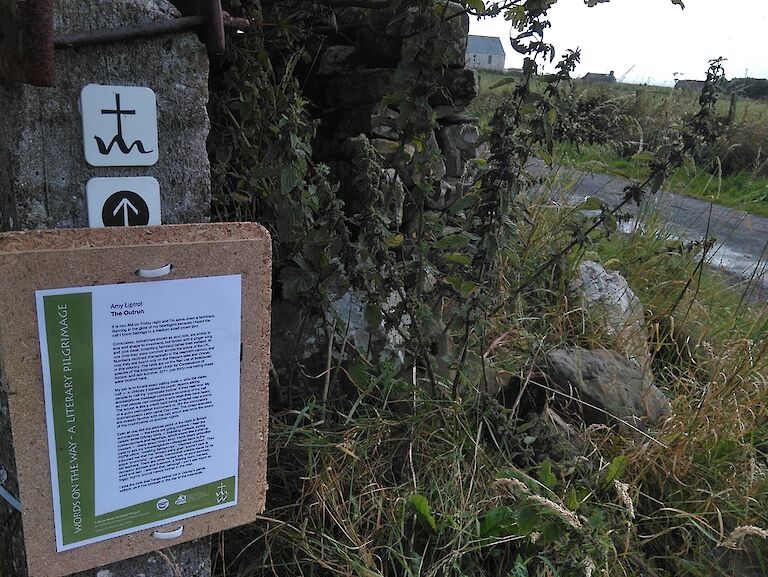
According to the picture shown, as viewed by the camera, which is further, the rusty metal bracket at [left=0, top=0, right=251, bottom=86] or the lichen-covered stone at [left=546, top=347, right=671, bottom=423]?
the lichen-covered stone at [left=546, top=347, right=671, bottom=423]

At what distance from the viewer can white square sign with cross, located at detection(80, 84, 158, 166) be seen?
1.09 meters

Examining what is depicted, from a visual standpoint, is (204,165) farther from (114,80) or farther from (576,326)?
(576,326)

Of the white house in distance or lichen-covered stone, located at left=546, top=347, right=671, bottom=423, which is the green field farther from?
lichen-covered stone, located at left=546, top=347, right=671, bottom=423

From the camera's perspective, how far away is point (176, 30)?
114 cm

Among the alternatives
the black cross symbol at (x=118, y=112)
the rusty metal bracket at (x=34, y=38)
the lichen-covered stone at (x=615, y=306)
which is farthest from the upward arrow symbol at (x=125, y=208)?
the lichen-covered stone at (x=615, y=306)

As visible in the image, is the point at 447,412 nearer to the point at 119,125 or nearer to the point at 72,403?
the point at 72,403

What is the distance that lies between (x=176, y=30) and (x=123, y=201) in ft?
1.03

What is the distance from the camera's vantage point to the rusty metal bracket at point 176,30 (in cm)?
105

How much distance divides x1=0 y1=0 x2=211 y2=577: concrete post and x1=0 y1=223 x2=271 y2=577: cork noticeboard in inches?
2.8

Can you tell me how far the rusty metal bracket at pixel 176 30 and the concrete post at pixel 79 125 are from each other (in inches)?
0.8

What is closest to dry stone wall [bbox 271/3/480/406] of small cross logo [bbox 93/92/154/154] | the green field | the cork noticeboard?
the cork noticeboard

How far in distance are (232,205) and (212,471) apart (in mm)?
1296

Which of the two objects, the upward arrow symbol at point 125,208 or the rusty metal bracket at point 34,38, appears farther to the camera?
the upward arrow symbol at point 125,208

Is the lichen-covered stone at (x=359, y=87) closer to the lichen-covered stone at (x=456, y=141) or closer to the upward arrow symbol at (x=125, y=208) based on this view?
the lichen-covered stone at (x=456, y=141)
